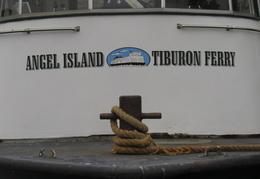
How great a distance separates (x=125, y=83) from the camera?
5.83 metres

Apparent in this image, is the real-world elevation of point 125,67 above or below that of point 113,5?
below

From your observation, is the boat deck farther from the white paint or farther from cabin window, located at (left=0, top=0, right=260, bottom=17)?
cabin window, located at (left=0, top=0, right=260, bottom=17)

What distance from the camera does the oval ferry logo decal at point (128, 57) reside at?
19.0 ft

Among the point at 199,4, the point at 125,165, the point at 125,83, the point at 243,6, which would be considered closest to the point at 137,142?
the point at 125,165

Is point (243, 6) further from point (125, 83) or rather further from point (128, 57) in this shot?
→ point (125, 83)

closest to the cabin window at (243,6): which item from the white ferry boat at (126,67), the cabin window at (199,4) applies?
the cabin window at (199,4)

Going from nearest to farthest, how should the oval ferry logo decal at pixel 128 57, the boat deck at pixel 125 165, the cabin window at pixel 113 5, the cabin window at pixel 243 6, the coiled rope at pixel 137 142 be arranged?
the boat deck at pixel 125 165, the coiled rope at pixel 137 142, the oval ferry logo decal at pixel 128 57, the cabin window at pixel 113 5, the cabin window at pixel 243 6

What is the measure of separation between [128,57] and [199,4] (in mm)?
1052

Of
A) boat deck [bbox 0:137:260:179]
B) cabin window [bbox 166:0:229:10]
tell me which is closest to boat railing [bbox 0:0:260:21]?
cabin window [bbox 166:0:229:10]

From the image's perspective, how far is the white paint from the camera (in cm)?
583

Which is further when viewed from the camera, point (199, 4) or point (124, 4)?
point (199, 4)

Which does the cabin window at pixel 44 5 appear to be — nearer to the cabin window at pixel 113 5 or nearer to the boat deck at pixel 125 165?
the cabin window at pixel 113 5

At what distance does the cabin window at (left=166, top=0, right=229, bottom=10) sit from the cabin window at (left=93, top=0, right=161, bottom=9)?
6.6 inches

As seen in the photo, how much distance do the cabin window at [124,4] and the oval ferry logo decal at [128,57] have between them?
49 cm
